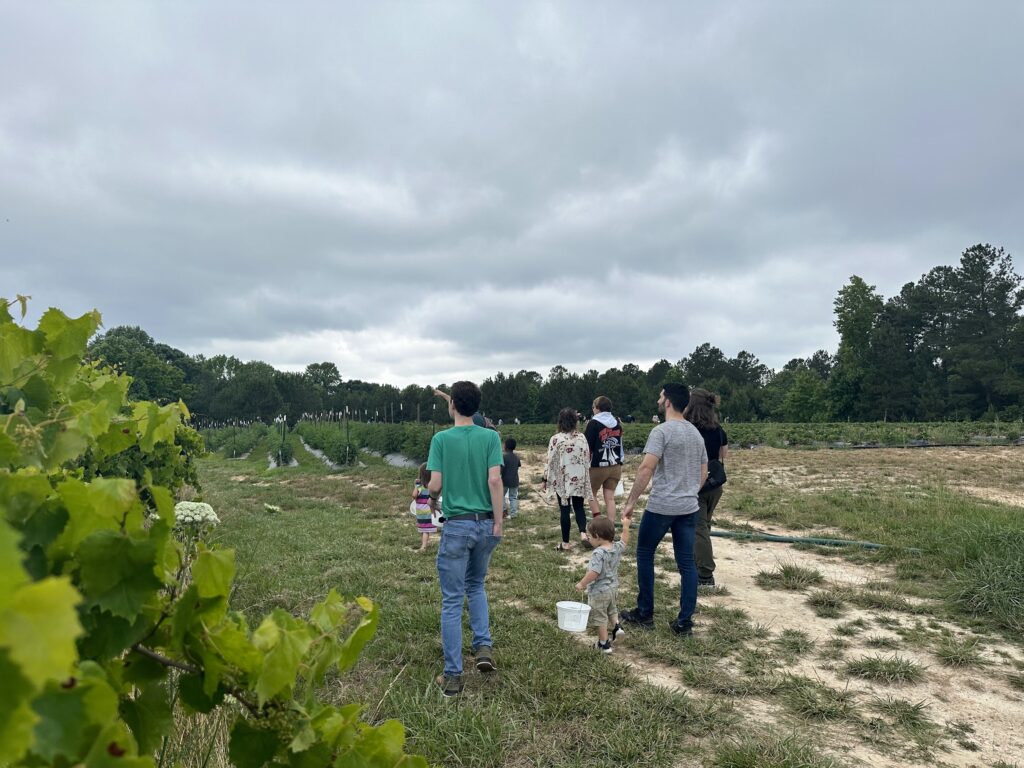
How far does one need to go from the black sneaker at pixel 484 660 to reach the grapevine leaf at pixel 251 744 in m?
2.98

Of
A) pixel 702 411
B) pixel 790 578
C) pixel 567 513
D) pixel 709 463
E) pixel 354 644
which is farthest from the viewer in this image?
pixel 567 513

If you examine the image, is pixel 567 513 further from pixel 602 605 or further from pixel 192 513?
pixel 192 513

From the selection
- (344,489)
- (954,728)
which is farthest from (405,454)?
(954,728)

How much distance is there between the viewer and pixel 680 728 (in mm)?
2955

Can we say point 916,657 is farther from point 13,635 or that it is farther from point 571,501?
point 13,635

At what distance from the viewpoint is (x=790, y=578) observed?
214 inches

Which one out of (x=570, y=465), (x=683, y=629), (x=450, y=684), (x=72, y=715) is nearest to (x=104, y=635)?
(x=72, y=715)

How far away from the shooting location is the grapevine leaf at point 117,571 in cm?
65

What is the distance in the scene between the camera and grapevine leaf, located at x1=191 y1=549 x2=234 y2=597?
74 cm

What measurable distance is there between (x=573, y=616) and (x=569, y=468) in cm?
259

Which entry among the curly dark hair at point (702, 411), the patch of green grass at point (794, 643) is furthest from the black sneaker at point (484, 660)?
the curly dark hair at point (702, 411)

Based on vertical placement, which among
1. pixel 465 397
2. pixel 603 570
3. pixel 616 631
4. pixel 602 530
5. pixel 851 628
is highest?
pixel 465 397

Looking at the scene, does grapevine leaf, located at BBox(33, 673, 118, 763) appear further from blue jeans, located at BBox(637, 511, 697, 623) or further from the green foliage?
blue jeans, located at BBox(637, 511, 697, 623)

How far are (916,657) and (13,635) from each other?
4.86 m
